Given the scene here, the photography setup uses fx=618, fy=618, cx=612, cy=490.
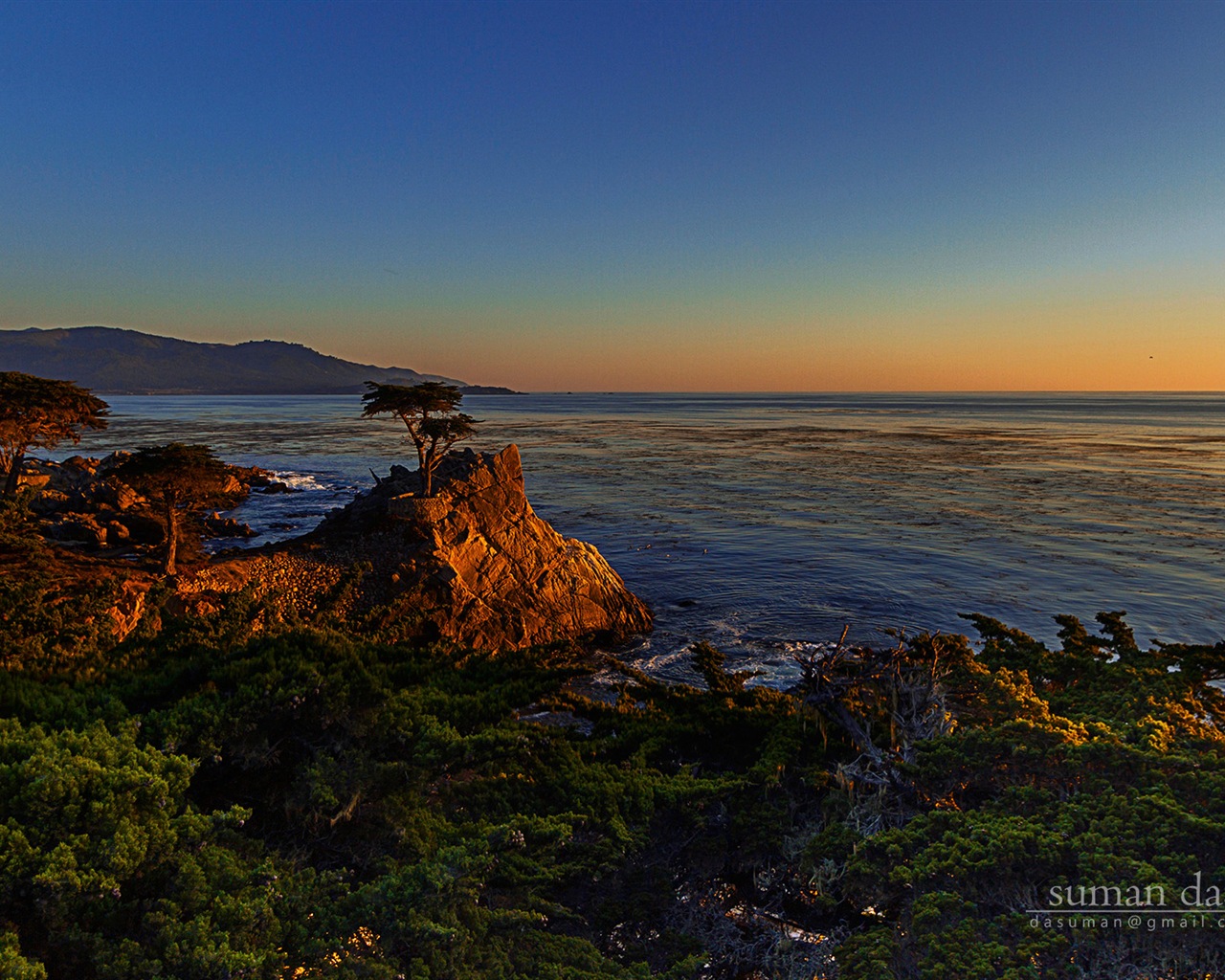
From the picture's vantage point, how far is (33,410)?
22828 millimetres

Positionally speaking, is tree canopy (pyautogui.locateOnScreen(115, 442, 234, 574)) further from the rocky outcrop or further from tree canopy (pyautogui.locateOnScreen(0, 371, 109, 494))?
tree canopy (pyautogui.locateOnScreen(0, 371, 109, 494))

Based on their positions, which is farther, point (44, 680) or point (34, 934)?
point (44, 680)

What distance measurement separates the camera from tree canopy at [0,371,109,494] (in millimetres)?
22500

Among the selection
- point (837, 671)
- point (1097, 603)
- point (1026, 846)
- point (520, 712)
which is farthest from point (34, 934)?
point (1097, 603)

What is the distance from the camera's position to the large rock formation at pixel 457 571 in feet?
56.2

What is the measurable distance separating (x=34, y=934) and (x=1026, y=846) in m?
9.21

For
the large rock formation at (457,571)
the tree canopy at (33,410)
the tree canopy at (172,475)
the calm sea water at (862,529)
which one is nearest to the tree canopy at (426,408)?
the large rock formation at (457,571)

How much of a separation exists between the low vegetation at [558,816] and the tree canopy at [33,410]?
15.6m

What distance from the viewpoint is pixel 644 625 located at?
20.7 metres

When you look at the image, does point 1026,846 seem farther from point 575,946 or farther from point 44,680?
point 44,680

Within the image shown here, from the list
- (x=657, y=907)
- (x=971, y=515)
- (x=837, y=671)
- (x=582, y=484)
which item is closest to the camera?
(x=657, y=907)

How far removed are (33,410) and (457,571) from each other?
59.1 feet

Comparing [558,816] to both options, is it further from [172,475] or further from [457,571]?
[172,475]

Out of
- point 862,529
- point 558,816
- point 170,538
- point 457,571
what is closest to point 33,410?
point 170,538
